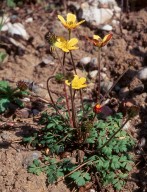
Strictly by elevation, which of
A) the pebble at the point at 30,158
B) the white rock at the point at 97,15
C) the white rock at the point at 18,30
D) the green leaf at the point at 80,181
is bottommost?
the green leaf at the point at 80,181

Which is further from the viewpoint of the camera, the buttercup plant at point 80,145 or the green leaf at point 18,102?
the green leaf at point 18,102

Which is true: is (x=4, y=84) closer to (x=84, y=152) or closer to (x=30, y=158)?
(x=30, y=158)

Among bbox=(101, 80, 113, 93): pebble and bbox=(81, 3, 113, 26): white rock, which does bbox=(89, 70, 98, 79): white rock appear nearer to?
bbox=(101, 80, 113, 93): pebble

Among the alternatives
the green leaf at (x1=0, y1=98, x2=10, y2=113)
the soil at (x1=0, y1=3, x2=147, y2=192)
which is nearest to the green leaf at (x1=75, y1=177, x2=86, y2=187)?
the soil at (x1=0, y1=3, x2=147, y2=192)

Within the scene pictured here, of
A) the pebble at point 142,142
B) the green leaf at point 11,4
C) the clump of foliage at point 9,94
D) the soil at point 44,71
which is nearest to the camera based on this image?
the soil at point 44,71

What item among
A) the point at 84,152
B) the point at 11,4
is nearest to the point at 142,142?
the point at 84,152

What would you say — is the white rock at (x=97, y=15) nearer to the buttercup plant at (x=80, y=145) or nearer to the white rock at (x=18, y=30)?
the white rock at (x=18, y=30)

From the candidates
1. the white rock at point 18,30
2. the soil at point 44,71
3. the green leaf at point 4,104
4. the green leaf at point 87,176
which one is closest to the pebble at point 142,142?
the soil at point 44,71
